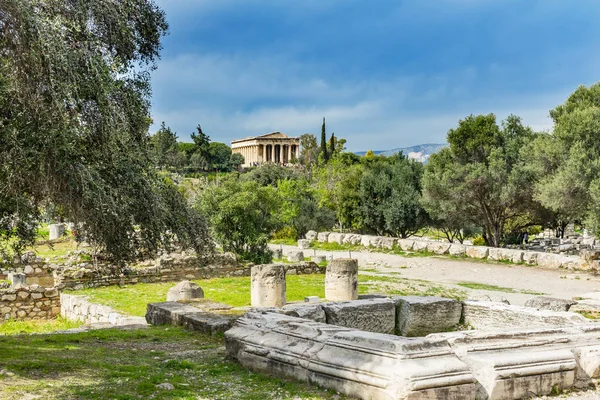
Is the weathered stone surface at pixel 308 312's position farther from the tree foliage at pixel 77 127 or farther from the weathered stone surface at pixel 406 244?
the weathered stone surface at pixel 406 244

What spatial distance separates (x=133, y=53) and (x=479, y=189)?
2101 centimetres

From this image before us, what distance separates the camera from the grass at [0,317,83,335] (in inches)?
475

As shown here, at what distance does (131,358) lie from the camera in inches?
268

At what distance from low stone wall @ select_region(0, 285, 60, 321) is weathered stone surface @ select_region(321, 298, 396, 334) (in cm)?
865

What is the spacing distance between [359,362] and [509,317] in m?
4.19

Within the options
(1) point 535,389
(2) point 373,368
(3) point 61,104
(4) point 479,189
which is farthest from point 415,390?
(4) point 479,189

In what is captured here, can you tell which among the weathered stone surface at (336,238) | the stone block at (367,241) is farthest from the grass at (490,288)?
the weathered stone surface at (336,238)

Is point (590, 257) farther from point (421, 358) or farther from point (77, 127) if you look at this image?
point (77, 127)

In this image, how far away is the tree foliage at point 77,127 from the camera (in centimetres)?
570

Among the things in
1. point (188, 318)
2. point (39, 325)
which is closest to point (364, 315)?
point (188, 318)

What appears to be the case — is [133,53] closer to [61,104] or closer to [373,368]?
[61,104]

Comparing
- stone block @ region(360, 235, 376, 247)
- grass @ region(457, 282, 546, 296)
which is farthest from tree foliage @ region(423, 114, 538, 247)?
grass @ region(457, 282, 546, 296)

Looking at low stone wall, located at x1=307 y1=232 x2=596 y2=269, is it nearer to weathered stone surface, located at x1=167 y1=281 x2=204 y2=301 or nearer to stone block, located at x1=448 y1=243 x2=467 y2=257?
stone block, located at x1=448 y1=243 x2=467 y2=257

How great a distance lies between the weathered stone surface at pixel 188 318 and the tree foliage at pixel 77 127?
1441 millimetres
